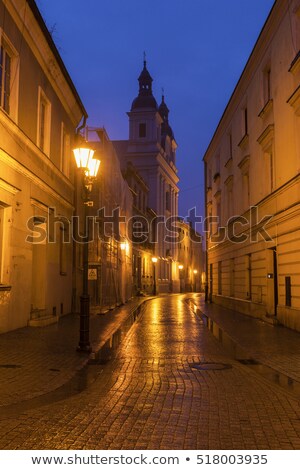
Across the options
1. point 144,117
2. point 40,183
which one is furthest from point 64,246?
point 144,117

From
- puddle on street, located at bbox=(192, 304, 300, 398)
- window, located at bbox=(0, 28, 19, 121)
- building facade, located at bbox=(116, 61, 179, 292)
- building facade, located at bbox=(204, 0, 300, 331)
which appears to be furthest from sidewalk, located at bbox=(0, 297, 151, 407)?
building facade, located at bbox=(116, 61, 179, 292)

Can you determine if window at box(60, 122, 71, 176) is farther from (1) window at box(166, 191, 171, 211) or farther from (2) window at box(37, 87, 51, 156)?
(1) window at box(166, 191, 171, 211)

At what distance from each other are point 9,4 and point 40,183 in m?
4.95

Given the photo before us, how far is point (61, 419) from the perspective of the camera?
5.37m

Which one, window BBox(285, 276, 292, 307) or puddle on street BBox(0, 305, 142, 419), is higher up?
Result: window BBox(285, 276, 292, 307)

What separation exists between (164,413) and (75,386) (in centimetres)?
202

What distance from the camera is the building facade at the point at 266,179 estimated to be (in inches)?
569

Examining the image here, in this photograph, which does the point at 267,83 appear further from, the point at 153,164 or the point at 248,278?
the point at 153,164

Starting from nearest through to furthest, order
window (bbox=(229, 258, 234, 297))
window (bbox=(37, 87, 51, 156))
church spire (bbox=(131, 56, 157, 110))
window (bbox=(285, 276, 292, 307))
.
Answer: window (bbox=(285, 276, 292, 307)), window (bbox=(37, 87, 51, 156)), window (bbox=(229, 258, 234, 297)), church spire (bbox=(131, 56, 157, 110))

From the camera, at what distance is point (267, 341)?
12.4 meters

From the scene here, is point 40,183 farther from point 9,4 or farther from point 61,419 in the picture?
point 61,419

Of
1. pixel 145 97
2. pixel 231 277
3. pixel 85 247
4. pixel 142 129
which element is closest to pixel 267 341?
pixel 85 247

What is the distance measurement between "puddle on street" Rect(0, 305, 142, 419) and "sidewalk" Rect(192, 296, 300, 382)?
3.01 m

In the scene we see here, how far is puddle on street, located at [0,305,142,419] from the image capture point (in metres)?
5.84
